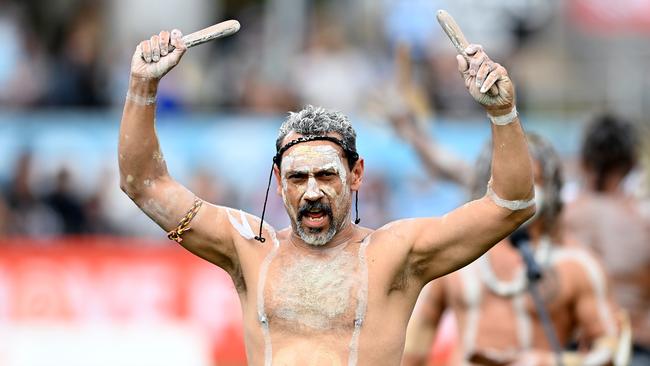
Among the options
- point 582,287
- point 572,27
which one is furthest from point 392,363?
point 572,27

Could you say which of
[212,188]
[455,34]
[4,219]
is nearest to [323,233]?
[455,34]

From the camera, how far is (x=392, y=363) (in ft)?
18.1

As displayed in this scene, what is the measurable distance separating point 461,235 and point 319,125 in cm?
72

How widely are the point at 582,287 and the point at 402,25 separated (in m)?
9.52

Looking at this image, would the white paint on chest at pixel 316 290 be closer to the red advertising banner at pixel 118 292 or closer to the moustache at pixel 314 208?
the moustache at pixel 314 208

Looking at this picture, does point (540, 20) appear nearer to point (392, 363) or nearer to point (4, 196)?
point (4, 196)

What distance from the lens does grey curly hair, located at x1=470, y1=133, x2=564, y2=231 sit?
25.2ft

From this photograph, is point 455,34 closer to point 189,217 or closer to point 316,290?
point 316,290

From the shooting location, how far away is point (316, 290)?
5531mm

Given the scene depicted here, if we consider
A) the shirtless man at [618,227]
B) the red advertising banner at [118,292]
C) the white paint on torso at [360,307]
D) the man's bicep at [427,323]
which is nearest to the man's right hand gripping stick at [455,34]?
the white paint on torso at [360,307]

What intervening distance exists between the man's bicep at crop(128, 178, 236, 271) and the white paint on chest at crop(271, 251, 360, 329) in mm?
297

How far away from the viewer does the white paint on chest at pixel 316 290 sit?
5492 millimetres

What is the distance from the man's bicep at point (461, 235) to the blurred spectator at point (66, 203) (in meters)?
10.4

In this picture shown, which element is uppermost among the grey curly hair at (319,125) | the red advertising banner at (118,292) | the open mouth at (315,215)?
the red advertising banner at (118,292)
